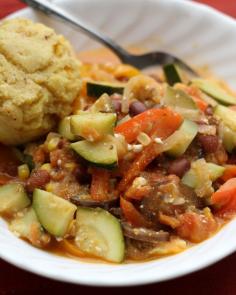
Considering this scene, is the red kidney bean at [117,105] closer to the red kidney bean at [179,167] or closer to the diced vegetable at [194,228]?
the red kidney bean at [179,167]

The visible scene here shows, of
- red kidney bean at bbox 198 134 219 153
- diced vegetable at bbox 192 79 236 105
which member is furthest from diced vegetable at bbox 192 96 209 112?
red kidney bean at bbox 198 134 219 153

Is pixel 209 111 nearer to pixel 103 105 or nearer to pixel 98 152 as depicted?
pixel 103 105

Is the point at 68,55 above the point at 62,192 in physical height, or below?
above

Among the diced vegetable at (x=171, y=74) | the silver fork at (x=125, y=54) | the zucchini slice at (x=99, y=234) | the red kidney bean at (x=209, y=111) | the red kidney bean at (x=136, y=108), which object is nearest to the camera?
the zucchini slice at (x=99, y=234)

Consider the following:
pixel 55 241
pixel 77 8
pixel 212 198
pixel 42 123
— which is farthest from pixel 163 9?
pixel 55 241

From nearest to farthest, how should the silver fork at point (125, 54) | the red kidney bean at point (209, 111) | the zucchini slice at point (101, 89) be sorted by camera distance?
the red kidney bean at point (209, 111) → the zucchini slice at point (101, 89) → the silver fork at point (125, 54)

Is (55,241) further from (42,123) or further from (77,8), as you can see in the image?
(77,8)

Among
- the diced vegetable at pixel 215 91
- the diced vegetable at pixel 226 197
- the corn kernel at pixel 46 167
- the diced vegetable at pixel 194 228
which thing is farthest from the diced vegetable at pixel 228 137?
the corn kernel at pixel 46 167
